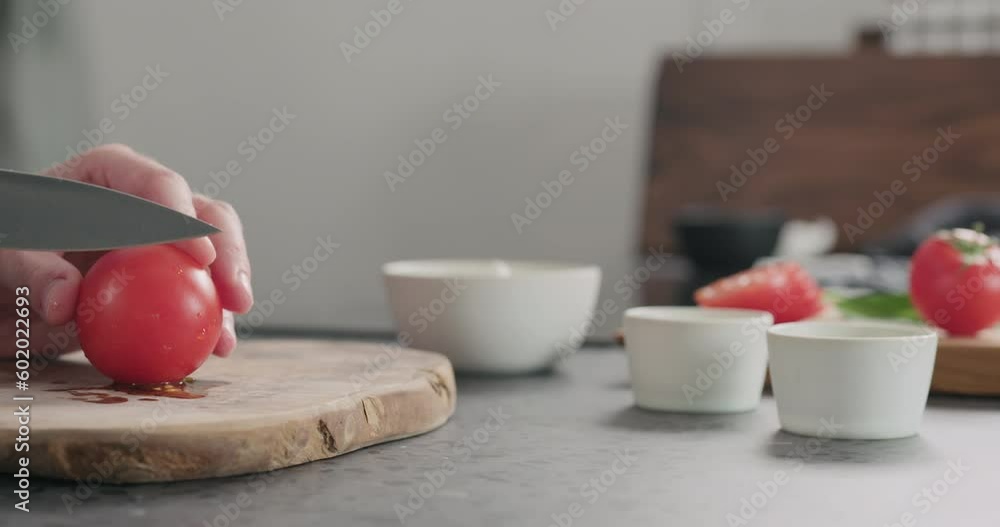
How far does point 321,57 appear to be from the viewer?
373 centimetres

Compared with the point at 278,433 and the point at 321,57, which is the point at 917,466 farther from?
the point at 321,57

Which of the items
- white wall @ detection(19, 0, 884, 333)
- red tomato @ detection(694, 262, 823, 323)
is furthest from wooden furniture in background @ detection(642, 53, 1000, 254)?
red tomato @ detection(694, 262, 823, 323)

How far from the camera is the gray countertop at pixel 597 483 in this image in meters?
0.57

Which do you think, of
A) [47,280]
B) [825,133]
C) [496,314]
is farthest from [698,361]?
[825,133]

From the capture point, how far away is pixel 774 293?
1152 mm

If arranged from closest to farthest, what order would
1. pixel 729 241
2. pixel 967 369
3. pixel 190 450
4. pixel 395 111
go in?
pixel 190 450 < pixel 967 369 < pixel 729 241 < pixel 395 111

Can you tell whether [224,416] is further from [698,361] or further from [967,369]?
[967,369]

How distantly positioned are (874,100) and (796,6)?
707 millimetres

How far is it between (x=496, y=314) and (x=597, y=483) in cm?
44

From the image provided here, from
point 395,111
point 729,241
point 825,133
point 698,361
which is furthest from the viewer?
point 395,111

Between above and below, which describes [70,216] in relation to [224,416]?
above

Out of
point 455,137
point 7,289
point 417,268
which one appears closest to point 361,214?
point 455,137

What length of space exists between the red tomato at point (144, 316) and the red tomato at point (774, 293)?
1.91 ft

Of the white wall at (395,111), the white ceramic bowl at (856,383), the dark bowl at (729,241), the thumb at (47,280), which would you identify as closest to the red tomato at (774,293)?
the white ceramic bowl at (856,383)
